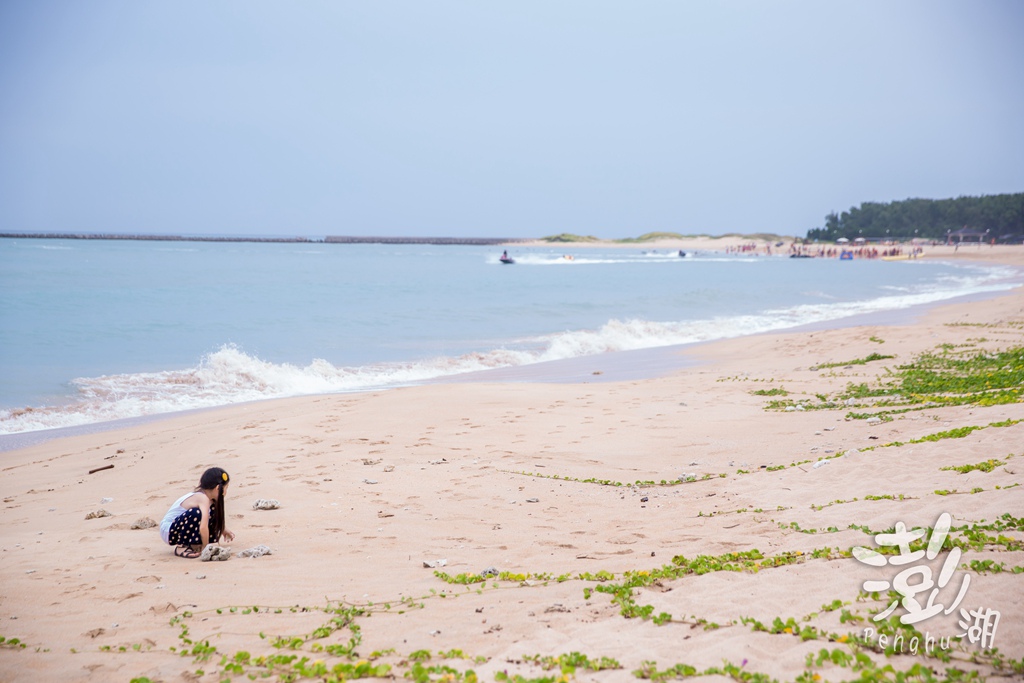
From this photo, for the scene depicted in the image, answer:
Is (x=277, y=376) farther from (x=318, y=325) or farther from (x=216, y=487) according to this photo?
(x=216, y=487)

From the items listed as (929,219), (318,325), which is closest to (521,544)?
(318,325)

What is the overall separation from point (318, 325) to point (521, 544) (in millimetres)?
24371

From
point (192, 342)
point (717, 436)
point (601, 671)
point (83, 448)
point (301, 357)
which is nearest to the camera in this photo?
point (601, 671)

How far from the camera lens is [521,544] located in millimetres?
6539

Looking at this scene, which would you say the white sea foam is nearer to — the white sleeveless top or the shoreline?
the shoreline

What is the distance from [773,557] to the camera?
18.1 feet

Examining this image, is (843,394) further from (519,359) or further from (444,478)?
(519,359)

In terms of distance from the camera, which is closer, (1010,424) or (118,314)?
(1010,424)

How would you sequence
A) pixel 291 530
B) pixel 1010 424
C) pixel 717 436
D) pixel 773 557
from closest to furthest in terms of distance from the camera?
pixel 773 557 < pixel 291 530 < pixel 1010 424 < pixel 717 436

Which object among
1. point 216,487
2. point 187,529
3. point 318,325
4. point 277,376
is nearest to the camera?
point 187,529

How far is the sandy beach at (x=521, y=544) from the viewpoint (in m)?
4.35

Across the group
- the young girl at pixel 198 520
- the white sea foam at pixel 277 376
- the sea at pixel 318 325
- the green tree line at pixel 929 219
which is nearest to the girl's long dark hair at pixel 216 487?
the young girl at pixel 198 520

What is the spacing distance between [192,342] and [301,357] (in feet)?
15.8

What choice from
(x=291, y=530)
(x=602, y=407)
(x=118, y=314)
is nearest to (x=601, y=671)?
(x=291, y=530)
